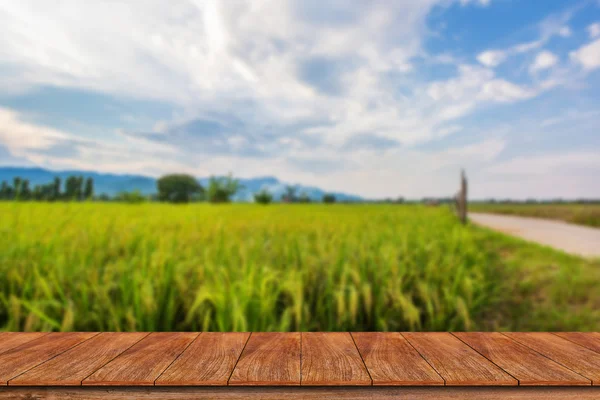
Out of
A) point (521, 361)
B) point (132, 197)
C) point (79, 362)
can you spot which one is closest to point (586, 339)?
point (521, 361)

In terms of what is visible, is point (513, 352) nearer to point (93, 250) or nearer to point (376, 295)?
point (376, 295)

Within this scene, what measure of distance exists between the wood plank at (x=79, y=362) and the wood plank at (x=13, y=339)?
206 millimetres

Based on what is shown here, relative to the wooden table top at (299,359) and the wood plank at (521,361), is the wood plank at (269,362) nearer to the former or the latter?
the wooden table top at (299,359)

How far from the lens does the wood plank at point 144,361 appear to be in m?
0.90

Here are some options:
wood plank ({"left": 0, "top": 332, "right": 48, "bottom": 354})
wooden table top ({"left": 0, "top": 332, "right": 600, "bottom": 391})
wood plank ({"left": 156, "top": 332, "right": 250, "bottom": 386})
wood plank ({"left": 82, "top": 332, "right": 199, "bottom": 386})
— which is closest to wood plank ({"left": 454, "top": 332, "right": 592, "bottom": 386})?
wooden table top ({"left": 0, "top": 332, "right": 600, "bottom": 391})

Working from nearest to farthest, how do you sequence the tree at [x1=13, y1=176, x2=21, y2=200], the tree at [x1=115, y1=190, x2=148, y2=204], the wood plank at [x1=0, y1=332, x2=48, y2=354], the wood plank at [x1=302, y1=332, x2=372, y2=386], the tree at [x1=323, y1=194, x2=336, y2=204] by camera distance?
the wood plank at [x1=302, y1=332, x2=372, y2=386] < the wood plank at [x1=0, y1=332, x2=48, y2=354] < the tree at [x1=13, y1=176, x2=21, y2=200] < the tree at [x1=115, y1=190, x2=148, y2=204] < the tree at [x1=323, y1=194, x2=336, y2=204]

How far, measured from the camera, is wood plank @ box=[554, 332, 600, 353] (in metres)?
1.17

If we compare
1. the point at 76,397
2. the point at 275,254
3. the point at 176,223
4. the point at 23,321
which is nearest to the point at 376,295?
the point at 275,254

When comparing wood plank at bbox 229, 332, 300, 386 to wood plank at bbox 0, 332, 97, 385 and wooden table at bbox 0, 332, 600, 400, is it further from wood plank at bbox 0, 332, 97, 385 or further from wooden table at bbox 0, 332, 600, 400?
wood plank at bbox 0, 332, 97, 385

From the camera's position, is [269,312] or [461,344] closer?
[461,344]

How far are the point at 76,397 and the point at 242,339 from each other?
45 centimetres

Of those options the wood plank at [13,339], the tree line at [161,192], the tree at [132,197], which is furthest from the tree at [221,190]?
the wood plank at [13,339]

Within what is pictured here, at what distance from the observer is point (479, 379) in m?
0.92

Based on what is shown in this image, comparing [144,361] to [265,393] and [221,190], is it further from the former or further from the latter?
[221,190]
